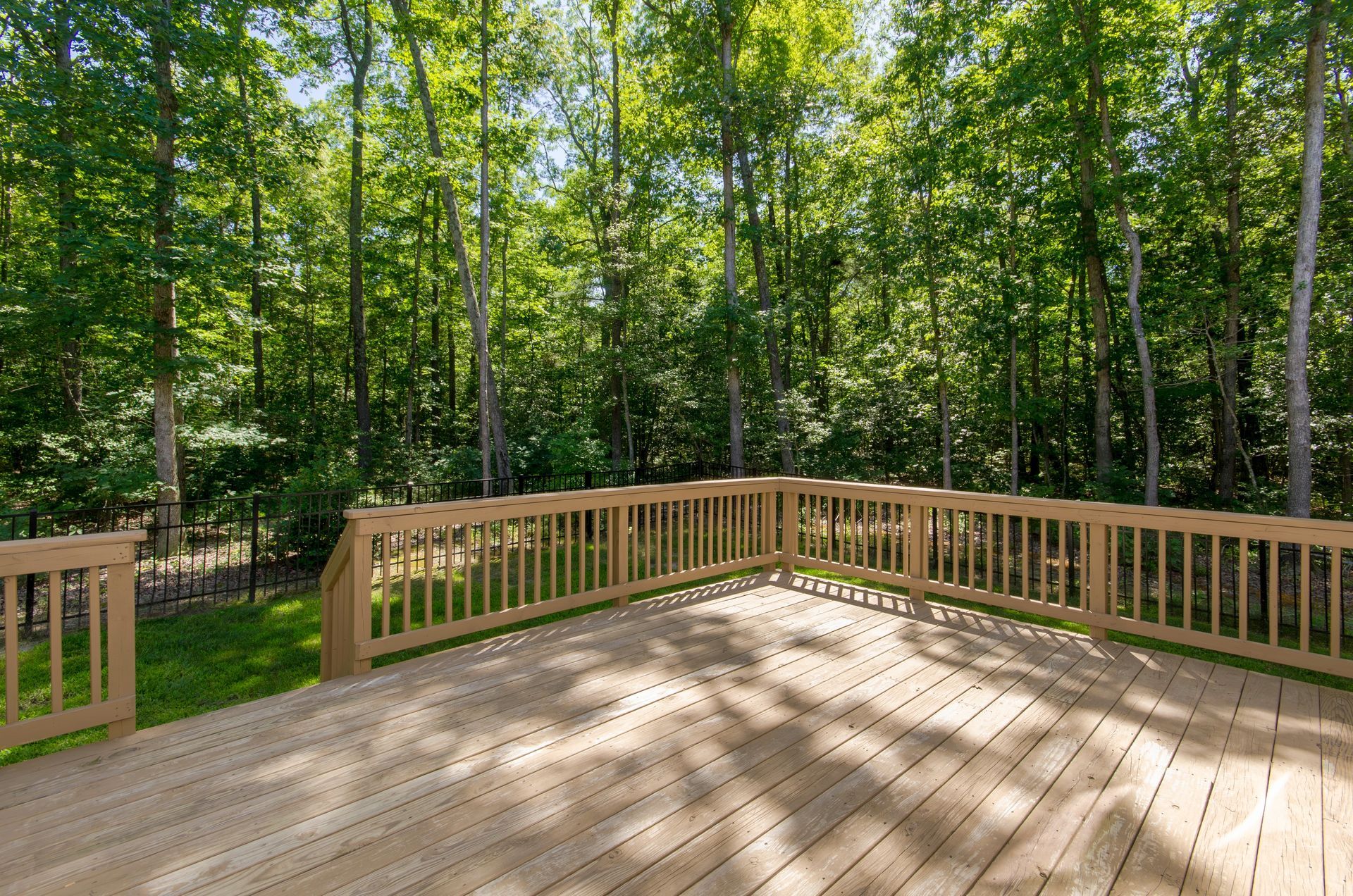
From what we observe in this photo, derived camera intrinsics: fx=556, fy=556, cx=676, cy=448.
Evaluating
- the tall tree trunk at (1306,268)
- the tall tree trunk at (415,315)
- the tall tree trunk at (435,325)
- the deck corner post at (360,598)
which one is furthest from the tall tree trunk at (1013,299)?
the tall tree trunk at (415,315)

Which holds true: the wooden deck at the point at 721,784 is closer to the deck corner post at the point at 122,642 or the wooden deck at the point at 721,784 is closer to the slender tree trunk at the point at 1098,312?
the deck corner post at the point at 122,642

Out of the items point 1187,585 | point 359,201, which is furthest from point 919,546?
point 359,201

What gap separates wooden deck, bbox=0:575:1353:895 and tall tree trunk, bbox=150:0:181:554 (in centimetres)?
579

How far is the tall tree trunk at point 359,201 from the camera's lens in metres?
10.6

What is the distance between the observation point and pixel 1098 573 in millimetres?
3148

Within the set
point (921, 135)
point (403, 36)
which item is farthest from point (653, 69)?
point (921, 135)

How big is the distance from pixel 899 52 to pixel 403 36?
8073 millimetres

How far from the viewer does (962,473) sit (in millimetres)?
10656

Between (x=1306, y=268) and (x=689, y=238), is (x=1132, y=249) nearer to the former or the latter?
(x=1306, y=268)

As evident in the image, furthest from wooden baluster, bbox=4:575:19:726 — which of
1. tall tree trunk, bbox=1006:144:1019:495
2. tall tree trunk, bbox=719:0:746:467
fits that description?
tall tree trunk, bbox=1006:144:1019:495

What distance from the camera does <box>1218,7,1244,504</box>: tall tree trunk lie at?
737 centimetres

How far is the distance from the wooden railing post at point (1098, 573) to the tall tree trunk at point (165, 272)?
8335mm

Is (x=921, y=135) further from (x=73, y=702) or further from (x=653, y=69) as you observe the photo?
(x=73, y=702)

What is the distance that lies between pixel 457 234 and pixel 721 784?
32.6ft
